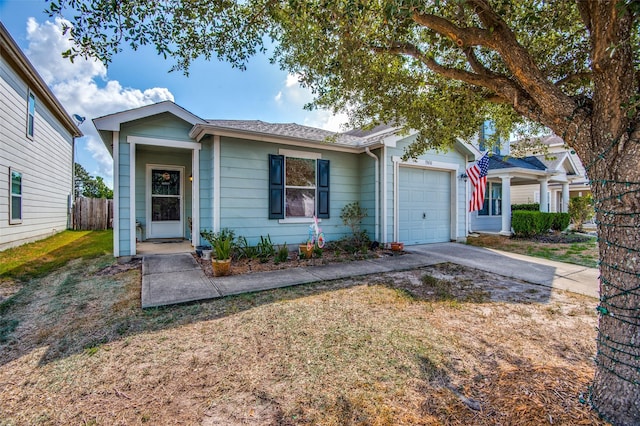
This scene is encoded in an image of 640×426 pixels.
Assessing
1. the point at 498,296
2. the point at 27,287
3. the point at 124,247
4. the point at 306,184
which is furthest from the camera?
the point at 306,184

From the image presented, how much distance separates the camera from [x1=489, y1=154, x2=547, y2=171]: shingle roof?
1155 cm

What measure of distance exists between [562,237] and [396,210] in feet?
22.5

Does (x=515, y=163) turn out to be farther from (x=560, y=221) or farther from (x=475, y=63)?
(x=475, y=63)

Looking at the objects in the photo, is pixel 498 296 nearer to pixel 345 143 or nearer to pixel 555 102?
pixel 555 102

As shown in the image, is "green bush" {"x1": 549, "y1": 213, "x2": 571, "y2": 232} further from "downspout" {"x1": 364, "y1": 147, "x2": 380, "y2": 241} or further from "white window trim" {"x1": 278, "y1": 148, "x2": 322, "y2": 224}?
"white window trim" {"x1": 278, "y1": 148, "x2": 322, "y2": 224}

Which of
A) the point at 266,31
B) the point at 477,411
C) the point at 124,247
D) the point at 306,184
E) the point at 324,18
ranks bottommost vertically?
the point at 477,411

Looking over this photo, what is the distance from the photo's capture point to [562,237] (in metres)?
10.5

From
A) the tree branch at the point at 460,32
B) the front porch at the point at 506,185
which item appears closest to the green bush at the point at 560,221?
the front porch at the point at 506,185

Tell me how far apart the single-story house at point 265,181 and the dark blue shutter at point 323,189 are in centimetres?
3

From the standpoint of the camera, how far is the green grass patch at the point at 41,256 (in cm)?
543

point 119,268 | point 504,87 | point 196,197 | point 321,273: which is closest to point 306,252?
point 321,273

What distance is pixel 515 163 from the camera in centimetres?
1177

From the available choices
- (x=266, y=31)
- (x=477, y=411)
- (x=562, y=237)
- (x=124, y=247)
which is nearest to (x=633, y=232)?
(x=477, y=411)

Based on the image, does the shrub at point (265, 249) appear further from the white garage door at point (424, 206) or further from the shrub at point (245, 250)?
→ the white garage door at point (424, 206)
